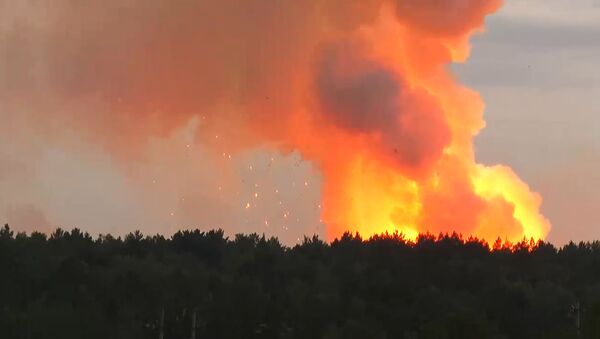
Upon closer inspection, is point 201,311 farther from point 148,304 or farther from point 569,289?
point 569,289

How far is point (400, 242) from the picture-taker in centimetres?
12431

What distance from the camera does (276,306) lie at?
98312 mm

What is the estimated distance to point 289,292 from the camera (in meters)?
102

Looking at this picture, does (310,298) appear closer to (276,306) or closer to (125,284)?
(276,306)

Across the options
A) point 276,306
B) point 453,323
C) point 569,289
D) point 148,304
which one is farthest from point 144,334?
point 569,289

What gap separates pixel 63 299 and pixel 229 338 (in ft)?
39.8

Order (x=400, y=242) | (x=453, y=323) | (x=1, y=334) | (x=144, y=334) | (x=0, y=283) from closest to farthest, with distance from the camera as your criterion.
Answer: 1. (x=453, y=323)
2. (x=1, y=334)
3. (x=144, y=334)
4. (x=0, y=283)
5. (x=400, y=242)

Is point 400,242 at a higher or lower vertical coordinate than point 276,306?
higher

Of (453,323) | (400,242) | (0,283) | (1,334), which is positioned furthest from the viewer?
(400,242)

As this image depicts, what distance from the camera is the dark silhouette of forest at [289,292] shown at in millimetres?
92000

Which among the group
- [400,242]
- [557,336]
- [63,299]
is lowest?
[557,336]

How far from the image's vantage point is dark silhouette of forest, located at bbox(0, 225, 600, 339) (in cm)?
Result: 9200

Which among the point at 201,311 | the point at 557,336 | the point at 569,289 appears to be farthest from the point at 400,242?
the point at 557,336

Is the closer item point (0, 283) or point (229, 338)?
point (229, 338)
